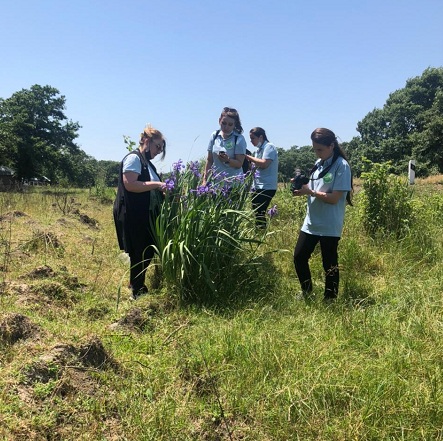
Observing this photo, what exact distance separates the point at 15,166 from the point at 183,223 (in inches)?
1124

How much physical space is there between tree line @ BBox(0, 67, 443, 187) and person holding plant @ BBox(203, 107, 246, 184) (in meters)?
18.9

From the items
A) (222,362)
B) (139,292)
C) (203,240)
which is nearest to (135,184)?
(203,240)

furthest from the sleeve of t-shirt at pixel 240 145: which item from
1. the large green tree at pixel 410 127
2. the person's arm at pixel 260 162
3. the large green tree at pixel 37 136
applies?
the large green tree at pixel 410 127

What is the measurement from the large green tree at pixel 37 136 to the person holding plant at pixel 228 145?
24670 millimetres

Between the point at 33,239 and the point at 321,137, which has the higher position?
the point at 321,137

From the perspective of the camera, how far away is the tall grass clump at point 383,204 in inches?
208

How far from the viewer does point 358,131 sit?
141 ft

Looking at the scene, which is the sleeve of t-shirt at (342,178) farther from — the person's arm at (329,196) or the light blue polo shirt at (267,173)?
the light blue polo shirt at (267,173)

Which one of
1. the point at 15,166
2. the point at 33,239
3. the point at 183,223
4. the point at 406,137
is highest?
the point at 406,137

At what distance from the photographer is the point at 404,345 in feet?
7.80

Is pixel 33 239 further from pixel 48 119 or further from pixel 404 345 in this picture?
pixel 48 119

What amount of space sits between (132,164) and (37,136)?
3140 cm

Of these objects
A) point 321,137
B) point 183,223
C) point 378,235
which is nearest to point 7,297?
point 183,223

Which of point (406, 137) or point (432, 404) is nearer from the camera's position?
point (432, 404)
